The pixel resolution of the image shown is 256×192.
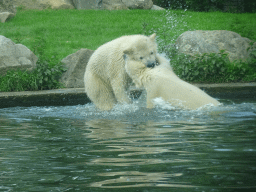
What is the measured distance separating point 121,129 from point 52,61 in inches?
218

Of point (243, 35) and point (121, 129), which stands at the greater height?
point (243, 35)

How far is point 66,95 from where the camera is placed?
25.6 feet

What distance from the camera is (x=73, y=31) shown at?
15367mm

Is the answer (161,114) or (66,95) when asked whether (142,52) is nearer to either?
(161,114)

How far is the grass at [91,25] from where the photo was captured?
13.7 metres

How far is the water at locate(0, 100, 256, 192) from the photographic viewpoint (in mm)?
2387

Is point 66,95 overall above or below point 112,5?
below

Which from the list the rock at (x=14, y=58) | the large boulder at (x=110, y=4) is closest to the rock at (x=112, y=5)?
the large boulder at (x=110, y=4)

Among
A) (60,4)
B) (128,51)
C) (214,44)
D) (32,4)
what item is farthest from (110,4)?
(128,51)

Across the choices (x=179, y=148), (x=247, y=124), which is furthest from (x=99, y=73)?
(x=179, y=148)

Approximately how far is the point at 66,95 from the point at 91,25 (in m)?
8.76

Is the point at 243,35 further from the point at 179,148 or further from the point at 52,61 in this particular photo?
the point at 179,148

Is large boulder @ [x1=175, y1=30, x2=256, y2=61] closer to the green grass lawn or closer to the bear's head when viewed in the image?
the green grass lawn

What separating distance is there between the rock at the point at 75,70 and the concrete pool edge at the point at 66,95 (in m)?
1.34
